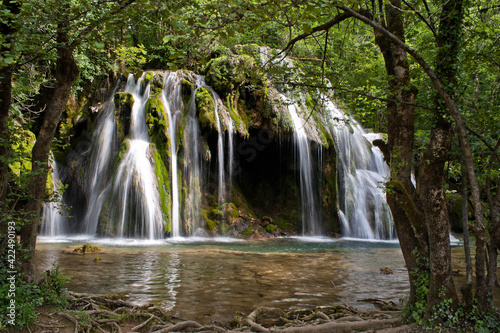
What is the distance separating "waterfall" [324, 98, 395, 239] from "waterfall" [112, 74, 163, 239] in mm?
9251

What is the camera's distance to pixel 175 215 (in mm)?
15320

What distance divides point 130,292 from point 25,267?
2278mm

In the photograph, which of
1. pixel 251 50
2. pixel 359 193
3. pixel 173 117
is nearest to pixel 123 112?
pixel 173 117

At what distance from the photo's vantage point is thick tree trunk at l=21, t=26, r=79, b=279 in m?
4.43

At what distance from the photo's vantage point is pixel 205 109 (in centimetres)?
1662

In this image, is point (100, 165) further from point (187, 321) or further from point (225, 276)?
point (187, 321)

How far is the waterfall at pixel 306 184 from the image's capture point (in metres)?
17.7

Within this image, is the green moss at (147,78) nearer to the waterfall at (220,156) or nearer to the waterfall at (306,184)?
the waterfall at (220,156)

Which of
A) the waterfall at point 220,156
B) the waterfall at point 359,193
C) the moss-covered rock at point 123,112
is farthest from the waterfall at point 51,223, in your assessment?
the waterfall at point 359,193

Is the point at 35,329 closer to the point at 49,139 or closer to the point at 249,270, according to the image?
the point at 49,139

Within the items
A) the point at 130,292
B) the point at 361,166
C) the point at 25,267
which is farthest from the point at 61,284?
the point at 361,166

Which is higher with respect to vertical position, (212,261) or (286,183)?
(286,183)

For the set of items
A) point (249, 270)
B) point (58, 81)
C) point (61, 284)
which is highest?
point (58, 81)

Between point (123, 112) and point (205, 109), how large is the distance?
385 cm
